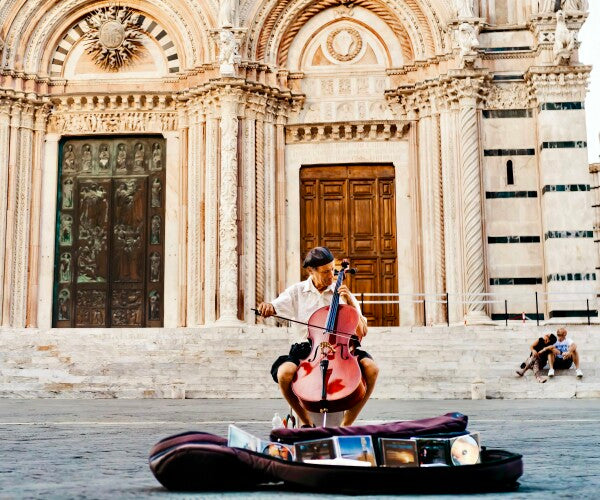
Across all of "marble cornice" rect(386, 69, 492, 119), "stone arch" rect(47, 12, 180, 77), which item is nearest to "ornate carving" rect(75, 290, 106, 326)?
"stone arch" rect(47, 12, 180, 77)

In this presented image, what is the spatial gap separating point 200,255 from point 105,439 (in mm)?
13224

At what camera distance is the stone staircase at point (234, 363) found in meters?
13.2

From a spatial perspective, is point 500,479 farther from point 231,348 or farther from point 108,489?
point 231,348

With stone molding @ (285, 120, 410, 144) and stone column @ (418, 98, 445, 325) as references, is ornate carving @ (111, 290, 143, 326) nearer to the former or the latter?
stone molding @ (285, 120, 410, 144)

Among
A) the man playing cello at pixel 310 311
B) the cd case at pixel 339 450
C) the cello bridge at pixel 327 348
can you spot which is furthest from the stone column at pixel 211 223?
the cd case at pixel 339 450

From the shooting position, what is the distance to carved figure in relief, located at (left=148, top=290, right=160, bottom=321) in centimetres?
1991

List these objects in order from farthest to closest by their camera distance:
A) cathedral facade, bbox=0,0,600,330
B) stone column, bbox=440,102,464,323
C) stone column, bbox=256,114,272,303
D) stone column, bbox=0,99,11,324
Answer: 1. stone column, bbox=0,99,11,324
2. stone column, bbox=256,114,272,303
3. cathedral facade, bbox=0,0,600,330
4. stone column, bbox=440,102,464,323

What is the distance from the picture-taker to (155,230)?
20188 millimetres

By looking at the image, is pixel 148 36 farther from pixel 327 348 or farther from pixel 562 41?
pixel 327 348

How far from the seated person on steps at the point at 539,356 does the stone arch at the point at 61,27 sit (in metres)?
10.1

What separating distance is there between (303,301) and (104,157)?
15789 mm

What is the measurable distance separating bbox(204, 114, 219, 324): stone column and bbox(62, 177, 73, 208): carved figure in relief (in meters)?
3.35

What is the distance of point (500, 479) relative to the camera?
337cm

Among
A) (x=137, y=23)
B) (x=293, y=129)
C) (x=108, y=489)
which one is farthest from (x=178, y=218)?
(x=108, y=489)
